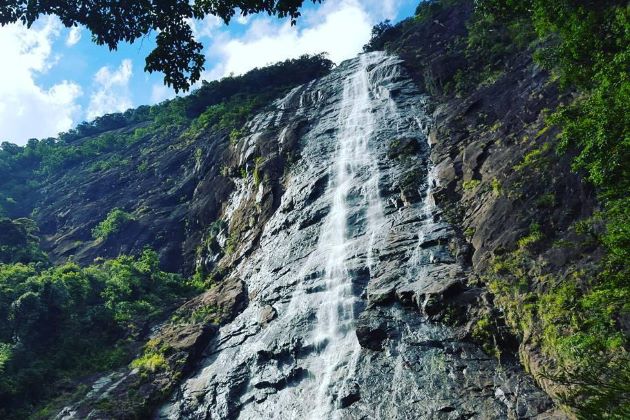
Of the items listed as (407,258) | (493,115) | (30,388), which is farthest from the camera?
(493,115)

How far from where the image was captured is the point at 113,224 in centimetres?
4053

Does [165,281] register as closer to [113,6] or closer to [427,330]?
[427,330]

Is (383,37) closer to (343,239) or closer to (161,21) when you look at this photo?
(343,239)

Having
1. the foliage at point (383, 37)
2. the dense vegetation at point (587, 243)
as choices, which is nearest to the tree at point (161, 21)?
the dense vegetation at point (587, 243)

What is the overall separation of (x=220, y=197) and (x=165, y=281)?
25.8ft

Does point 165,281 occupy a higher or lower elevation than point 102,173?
lower

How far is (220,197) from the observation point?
118 ft

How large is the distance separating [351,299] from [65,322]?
1539 cm

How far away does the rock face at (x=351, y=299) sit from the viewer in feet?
44.2

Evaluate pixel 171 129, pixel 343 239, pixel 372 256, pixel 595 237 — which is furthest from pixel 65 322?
pixel 171 129

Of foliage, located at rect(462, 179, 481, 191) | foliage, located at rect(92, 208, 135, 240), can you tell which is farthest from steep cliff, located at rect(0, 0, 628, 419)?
foliage, located at rect(92, 208, 135, 240)

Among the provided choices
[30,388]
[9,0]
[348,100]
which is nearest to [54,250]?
[30,388]

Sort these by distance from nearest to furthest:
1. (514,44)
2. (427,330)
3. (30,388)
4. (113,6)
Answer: (113,6) → (427,330) → (30,388) → (514,44)

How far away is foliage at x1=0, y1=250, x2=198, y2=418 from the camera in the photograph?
67.4ft
